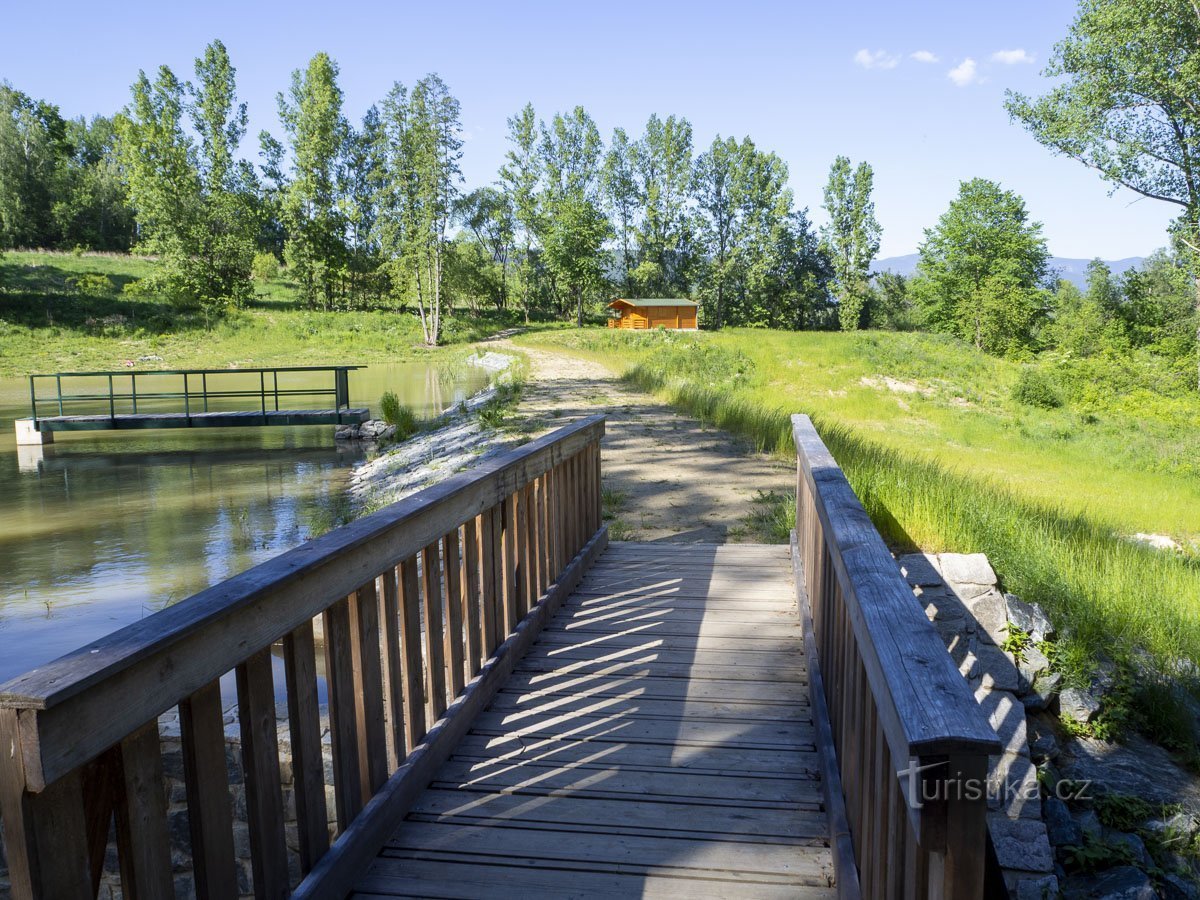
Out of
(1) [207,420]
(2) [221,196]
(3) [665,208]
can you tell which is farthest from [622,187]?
(1) [207,420]

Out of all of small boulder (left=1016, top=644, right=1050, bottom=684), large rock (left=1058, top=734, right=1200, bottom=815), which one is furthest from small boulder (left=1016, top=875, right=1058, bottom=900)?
small boulder (left=1016, top=644, right=1050, bottom=684)

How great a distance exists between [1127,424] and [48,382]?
3899cm

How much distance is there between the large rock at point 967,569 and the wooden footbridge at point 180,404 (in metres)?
13.6

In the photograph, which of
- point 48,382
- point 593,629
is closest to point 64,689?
point 593,629

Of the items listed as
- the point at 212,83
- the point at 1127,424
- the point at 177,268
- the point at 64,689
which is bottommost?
the point at 1127,424

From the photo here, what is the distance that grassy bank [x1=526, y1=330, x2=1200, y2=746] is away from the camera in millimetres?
6113

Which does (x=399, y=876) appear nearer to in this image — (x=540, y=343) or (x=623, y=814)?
(x=623, y=814)

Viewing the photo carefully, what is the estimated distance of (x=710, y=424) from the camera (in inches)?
561

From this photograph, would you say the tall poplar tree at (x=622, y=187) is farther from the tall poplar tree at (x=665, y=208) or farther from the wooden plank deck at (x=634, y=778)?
the wooden plank deck at (x=634, y=778)

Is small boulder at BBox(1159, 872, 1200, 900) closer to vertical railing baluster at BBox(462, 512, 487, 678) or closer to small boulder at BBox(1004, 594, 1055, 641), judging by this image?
small boulder at BBox(1004, 594, 1055, 641)

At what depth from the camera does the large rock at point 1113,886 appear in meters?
3.80

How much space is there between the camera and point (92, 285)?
51.8m

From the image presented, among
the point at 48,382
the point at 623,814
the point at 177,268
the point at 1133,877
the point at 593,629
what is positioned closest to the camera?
the point at 623,814

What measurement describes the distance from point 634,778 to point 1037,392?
27.5 metres
